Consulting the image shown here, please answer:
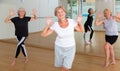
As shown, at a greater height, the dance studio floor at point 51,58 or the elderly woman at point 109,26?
the elderly woman at point 109,26

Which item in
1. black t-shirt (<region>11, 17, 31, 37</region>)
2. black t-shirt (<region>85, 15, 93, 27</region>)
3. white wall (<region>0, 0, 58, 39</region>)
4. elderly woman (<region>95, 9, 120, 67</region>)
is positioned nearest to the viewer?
elderly woman (<region>95, 9, 120, 67</region>)

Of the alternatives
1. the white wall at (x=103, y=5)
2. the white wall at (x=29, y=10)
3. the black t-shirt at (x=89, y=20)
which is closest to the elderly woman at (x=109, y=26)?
the black t-shirt at (x=89, y=20)

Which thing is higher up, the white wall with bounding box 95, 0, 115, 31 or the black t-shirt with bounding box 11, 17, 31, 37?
the white wall with bounding box 95, 0, 115, 31

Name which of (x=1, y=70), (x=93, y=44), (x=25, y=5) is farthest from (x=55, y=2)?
(x=1, y=70)

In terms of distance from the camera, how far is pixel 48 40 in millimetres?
8375

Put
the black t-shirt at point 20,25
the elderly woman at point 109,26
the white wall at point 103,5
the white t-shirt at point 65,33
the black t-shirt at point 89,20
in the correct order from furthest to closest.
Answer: the white wall at point 103,5, the black t-shirt at point 89,20, the black t-shirt at point 20,25, the elderly woman at point 109,26, the white t-shirt at point 65,33

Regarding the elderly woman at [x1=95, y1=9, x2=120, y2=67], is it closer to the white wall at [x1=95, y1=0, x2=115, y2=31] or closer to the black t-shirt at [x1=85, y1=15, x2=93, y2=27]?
the black t-shirt at [x1=85, y1=15, x2=93, y2=27]

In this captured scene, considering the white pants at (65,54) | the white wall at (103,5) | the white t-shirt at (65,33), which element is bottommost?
the white pants at (65,54)

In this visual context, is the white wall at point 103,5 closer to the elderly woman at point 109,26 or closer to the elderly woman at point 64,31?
the elderly woman at point 109,26

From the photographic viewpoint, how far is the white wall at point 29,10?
32.8ft

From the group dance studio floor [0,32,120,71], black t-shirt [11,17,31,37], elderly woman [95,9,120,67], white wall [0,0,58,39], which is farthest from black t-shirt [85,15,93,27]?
white wall [0,0,58,39]

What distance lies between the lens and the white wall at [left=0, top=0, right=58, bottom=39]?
10.0 m

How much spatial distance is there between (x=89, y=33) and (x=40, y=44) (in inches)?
70.5

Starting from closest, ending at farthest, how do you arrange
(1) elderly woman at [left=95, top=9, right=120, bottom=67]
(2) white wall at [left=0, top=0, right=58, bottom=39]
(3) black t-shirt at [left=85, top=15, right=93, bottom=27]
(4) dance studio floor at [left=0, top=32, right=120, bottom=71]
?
(1) elderly woman at [left=95, top=9, right=120, bottom=67] < (4) dance studio floor at [left=0, top=32, right=120, bottom=71] < (3) black t-shirt at [left=85, top=15, right=93, bottom=27] < (2) white wall at [left=0, top=0, right=58, bottom=39]
